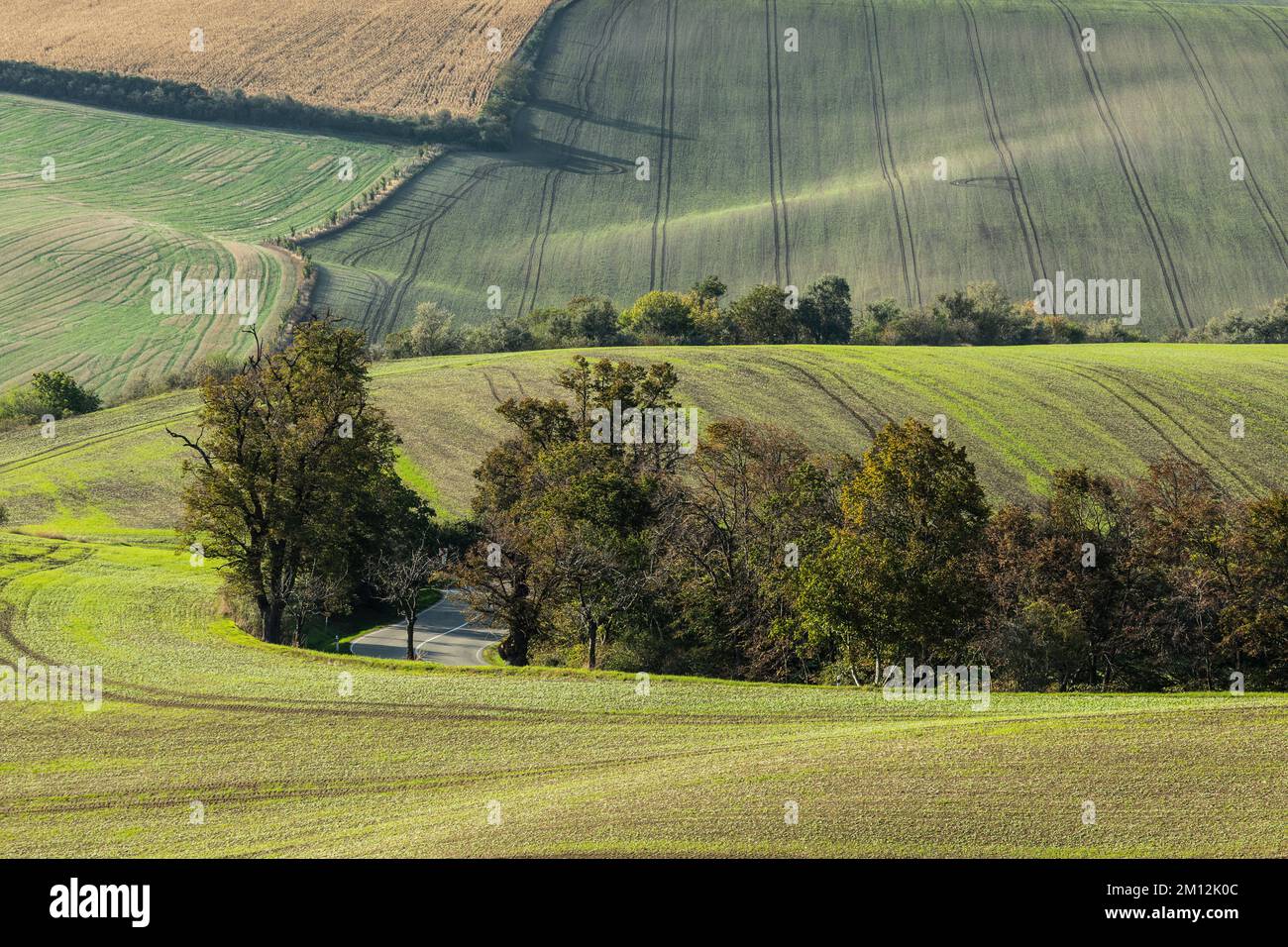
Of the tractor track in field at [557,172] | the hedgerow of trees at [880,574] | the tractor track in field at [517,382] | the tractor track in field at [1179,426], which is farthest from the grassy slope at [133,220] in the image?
the tractor track in field at [1179,426]

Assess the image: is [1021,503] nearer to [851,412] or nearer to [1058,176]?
[851,412]

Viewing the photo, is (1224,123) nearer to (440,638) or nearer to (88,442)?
(440,638)

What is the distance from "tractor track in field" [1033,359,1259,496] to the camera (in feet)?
249

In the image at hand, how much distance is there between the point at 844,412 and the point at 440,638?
125 feet

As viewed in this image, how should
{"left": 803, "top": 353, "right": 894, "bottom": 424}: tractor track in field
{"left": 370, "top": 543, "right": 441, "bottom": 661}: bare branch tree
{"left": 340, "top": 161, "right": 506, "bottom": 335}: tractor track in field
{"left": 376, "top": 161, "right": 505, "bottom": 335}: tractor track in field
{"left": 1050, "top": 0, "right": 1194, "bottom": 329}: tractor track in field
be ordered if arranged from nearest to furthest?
{"left": 370, "top": 543, "right": 441, "bottom": 661}: bare branch tree
{"left": 803, "top": 353, "right": 894, "bottom": 424}: tractor track in field
{"left": 340, "top": 161, "right": 506, "bottom": 335}: tractor track in field
{"left": 376, "top": 161, "right": 505, "bottom": 335}: tractor track in field
{"left": 1050, "top": 0, "right": 1194, "bottom": 329}: tractor track in field

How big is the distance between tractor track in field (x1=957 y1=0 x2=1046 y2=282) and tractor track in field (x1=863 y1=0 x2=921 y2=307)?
11578 mm

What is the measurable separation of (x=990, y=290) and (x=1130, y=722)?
92033 mm

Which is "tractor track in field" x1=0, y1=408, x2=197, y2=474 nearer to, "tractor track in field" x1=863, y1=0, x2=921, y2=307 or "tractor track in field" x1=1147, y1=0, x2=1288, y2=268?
"tractor track in field" x1=863, y1=0, x2=921, y2=307

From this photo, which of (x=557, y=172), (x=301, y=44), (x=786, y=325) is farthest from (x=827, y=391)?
(x=301, y=44)

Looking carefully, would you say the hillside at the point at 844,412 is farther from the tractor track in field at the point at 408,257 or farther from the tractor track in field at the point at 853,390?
the tractor track in field at the point at 408,257

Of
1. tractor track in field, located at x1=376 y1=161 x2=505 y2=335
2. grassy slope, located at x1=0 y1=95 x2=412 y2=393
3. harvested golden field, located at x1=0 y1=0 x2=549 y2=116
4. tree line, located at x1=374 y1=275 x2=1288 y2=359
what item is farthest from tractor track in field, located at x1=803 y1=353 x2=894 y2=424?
harvested golden field, located at x1=0 y1=0 x2=549 y2=116

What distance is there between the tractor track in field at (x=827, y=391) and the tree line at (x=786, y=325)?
13.3 meters

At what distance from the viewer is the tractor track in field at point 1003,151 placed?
128 metres

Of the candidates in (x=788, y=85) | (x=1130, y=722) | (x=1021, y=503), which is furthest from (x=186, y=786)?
(x=788, y=85)
